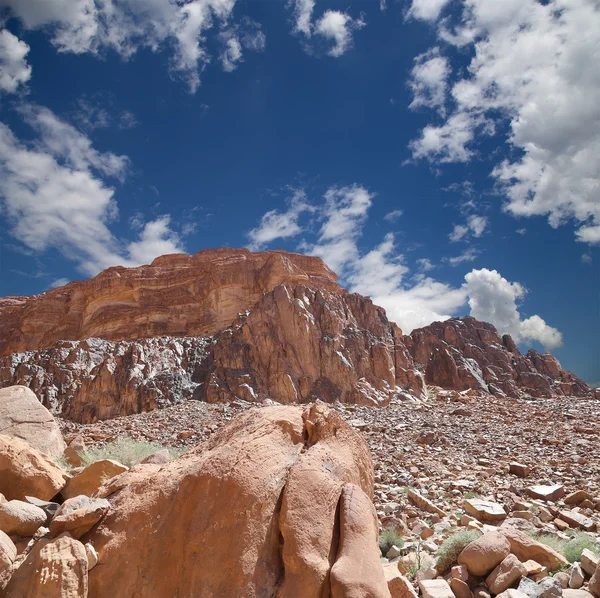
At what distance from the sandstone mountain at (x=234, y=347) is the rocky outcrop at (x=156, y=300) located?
0.18m

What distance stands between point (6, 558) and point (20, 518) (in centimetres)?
61

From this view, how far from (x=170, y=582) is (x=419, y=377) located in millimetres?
38452

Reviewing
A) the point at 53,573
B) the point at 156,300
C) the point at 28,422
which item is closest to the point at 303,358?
the point at 28,422

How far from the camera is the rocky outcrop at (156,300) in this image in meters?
51.7

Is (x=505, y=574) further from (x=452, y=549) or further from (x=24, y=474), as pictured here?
(x=24, y=474)

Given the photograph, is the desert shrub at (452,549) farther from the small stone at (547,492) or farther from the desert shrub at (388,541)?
the small stone at (547,492)

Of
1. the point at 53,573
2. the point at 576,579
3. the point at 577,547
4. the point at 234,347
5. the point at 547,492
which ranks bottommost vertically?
the point at 576,579

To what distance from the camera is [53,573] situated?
3361 millimetres

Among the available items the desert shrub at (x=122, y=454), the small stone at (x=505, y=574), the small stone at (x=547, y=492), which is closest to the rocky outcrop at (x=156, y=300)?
the desert shrub at (x=122, y=454)

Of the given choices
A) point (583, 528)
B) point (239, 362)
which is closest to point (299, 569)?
point (583, 528)

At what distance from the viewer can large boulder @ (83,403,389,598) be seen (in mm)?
3500

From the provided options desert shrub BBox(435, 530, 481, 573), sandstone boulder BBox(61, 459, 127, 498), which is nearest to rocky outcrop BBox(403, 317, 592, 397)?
desert shrub BBox(435, 530, 481, 573)

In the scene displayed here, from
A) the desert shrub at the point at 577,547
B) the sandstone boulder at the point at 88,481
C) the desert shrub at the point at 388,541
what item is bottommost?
the desert shrub at the point at 577,547

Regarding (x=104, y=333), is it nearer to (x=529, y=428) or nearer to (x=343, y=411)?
(x=343, y=411)
